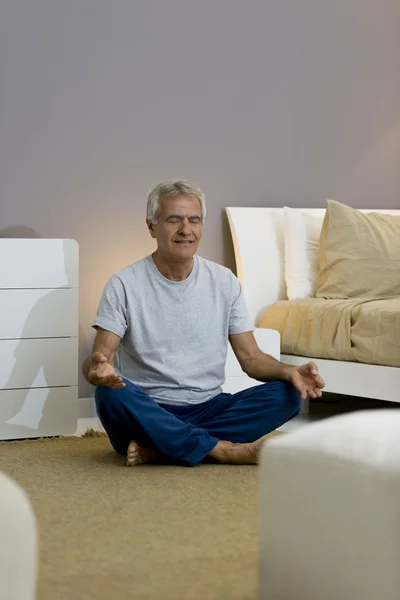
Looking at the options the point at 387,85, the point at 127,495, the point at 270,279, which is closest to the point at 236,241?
the point at 270,279

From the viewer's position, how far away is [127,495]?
2598 mm

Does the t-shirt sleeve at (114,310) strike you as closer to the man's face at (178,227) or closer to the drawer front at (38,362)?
the man's face at (178,227)

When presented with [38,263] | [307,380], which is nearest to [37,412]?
[38,263]

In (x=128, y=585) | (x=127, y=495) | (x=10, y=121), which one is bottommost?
(x=127, y=495)

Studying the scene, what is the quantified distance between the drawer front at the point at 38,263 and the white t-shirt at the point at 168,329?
0.54 metres

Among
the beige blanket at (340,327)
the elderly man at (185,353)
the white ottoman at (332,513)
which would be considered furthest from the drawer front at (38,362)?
the white ottoman at (332,513)

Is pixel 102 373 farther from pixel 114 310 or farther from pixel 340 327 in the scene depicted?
pixel 340 327

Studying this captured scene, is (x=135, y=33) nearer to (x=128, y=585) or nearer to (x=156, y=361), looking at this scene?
(x=156, y=361)

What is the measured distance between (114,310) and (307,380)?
648mm

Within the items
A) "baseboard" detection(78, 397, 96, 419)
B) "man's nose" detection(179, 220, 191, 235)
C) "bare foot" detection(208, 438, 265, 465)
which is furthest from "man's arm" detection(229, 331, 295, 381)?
"baseboard" detection(78, 397, 96, 419)

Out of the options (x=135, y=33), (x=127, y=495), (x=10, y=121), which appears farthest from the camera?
(x=135, y=33)

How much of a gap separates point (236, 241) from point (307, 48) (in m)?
1.06

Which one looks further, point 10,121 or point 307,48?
point 307,48

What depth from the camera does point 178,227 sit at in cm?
320
